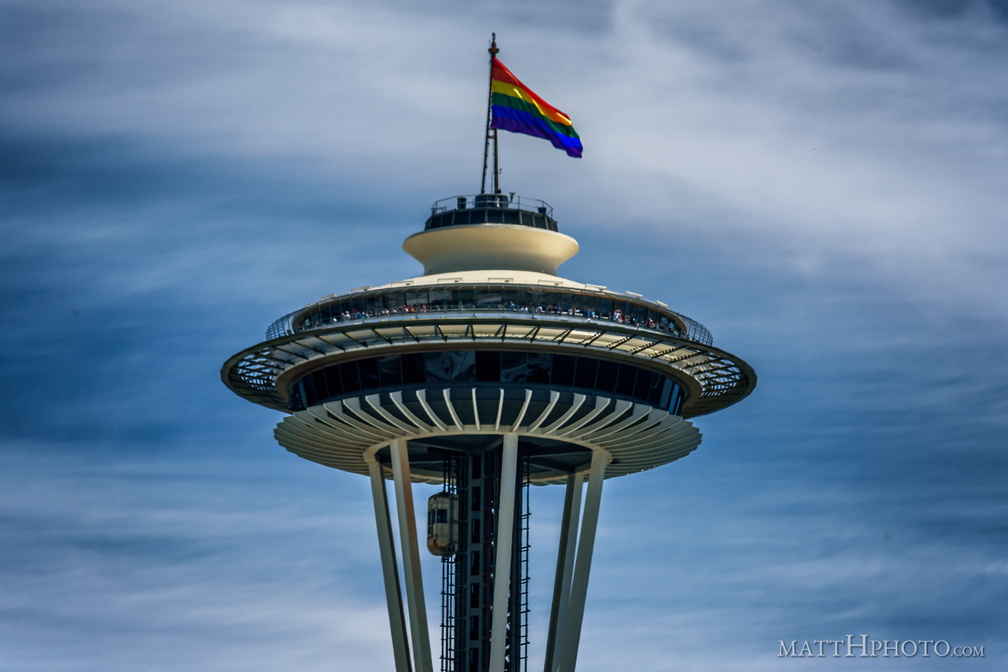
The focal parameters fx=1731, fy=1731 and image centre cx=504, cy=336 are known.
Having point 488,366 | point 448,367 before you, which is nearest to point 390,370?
point 448,367

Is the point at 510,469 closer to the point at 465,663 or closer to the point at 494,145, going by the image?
the point at 465,663

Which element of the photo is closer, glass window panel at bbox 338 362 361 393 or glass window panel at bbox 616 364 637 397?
glass window panel at bbox 338 362 361 393

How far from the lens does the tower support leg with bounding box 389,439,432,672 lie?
90.1m

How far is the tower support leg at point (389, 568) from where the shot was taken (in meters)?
92.2

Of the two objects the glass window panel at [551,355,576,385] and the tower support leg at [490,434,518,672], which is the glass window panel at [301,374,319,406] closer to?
the tower support leg at [490,434,518,672]

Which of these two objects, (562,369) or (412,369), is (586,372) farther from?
(412,369)

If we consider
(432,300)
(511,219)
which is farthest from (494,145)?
(432,300)

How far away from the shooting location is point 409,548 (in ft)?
298

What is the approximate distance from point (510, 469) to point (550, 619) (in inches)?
473

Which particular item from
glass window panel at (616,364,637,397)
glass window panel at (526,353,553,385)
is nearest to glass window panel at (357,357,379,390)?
glass window panel at (526,353,553,385)

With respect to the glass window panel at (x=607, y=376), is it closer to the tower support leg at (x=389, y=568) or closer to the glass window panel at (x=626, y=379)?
the glass window panel at (x=626, y=379)

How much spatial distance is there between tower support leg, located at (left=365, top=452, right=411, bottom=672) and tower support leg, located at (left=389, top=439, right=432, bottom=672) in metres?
1.57

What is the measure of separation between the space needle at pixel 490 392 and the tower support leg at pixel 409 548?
93 millimetres

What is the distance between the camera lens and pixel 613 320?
284 feet
